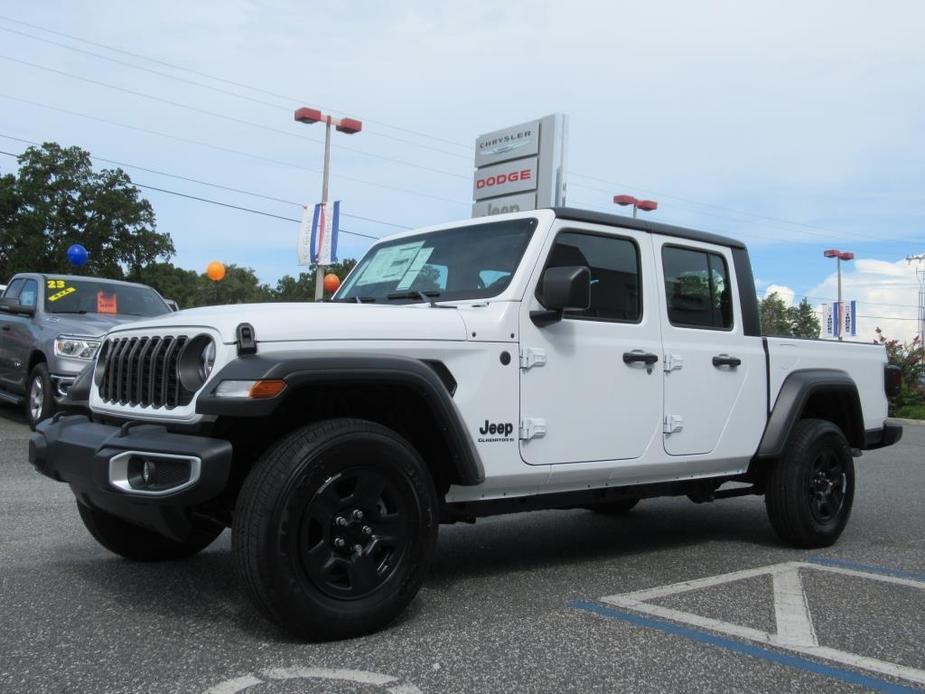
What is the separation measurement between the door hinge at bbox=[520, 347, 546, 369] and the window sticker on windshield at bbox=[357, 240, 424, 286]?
3.32 ft

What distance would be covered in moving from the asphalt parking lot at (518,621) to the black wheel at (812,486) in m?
0.15

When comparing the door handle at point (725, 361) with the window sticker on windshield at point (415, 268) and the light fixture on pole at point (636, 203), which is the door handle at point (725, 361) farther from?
the light fixture on pole at point (636, 203)

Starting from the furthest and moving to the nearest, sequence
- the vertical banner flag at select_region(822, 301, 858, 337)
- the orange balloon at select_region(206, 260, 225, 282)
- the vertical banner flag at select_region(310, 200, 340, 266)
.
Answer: the vertical banner flag at select_region(822, 301, 858, 337) < the vertical banner flag at select_region(310, 200, 340, 266) < the orange balloon at select_region(206, 260, 225, 282)

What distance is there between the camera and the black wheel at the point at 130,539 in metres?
4.42

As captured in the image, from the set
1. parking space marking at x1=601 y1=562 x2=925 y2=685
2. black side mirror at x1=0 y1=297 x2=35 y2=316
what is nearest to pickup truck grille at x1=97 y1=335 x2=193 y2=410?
parking space marking at x1=601 y1=562 x2=925 y2=685

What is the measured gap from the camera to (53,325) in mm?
9898

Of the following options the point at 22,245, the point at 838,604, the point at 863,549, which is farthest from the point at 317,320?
the point at 22,245

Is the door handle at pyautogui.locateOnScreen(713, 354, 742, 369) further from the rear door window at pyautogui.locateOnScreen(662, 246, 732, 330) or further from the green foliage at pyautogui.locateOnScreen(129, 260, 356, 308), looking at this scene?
the green foliage at pyautogui.locateOnScreen(129, 260, 356, 308)

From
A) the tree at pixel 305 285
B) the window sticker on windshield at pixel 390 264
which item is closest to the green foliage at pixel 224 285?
the tree at pixel 305 285

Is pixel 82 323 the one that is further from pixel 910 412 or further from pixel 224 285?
pixel 224 285

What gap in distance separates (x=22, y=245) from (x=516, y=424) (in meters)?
55.3

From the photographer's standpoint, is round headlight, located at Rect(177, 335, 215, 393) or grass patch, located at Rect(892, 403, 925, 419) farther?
grass patch, located at Rect(892, 403, 925, 419)

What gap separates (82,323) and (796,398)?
25.7 feet

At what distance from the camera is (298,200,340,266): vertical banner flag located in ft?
69.7
